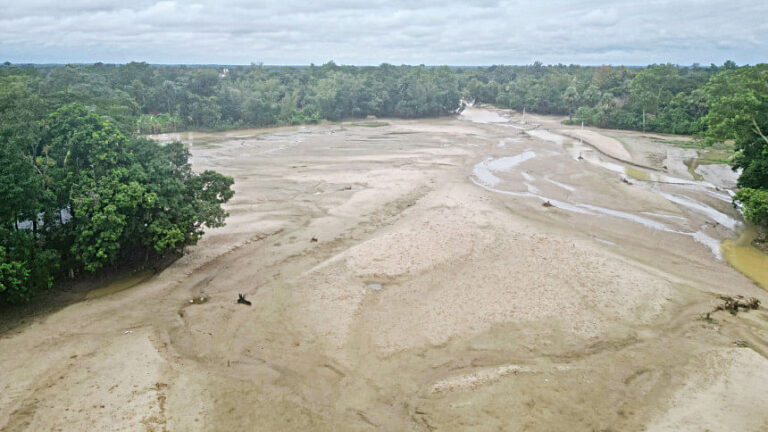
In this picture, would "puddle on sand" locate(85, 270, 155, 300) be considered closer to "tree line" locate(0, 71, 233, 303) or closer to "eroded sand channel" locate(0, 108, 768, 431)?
"eroded sand channel" locate(0, 108, 768, 431)

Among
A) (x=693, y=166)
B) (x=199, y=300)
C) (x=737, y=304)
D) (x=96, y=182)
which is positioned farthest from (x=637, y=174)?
(x=96, y=182)

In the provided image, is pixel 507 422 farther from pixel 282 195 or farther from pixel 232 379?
pixel 282 195

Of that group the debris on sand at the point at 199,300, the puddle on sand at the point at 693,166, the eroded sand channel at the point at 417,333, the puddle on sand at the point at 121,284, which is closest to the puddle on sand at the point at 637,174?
the puddle on sand at the point at 693,166

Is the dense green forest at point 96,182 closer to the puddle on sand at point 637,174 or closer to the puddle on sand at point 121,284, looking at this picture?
the puddle on sand at point 121,284

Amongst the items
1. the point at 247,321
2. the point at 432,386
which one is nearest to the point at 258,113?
the point at 247,321

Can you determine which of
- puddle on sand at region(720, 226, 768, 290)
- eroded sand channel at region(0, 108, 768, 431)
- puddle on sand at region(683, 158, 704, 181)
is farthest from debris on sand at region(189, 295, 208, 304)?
puddle on sand at region(683, 158, 704, 181)

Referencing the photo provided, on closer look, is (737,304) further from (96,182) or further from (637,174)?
(637,174)
